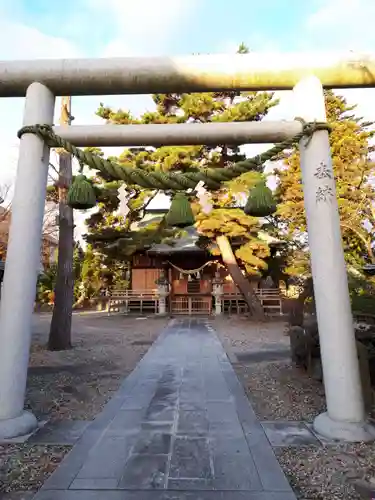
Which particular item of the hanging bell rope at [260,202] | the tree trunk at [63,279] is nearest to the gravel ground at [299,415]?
the hanging bell rope at [260,202]

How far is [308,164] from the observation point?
3686 millimetres

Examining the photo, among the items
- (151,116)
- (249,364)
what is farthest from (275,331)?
(151,116)

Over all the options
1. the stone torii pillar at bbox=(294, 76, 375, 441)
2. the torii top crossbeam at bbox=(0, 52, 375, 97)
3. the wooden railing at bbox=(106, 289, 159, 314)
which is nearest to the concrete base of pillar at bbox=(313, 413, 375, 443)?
the stone torii pillar at bbox=(294, 76, 375, 441)

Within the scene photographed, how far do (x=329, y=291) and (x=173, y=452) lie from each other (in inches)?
87.1

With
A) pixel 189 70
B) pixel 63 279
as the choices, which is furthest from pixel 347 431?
pixel 63 279

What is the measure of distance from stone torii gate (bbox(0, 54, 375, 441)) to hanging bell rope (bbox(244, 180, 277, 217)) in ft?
1.40

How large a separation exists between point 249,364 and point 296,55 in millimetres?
5662

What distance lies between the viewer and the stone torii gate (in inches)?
133

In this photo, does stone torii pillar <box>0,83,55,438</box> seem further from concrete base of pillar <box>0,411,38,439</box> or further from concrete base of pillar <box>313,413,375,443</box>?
concrete base of pillar <box>313,413,375,443</box>

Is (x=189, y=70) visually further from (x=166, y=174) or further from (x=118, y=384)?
(x=118, y=384)

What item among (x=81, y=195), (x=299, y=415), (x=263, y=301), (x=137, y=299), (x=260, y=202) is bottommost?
(x=299, y=415)

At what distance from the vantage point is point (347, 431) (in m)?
3.15

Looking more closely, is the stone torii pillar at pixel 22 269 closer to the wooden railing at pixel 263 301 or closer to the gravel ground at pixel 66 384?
the gravel ground at pixel 66 384

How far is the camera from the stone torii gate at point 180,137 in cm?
338
